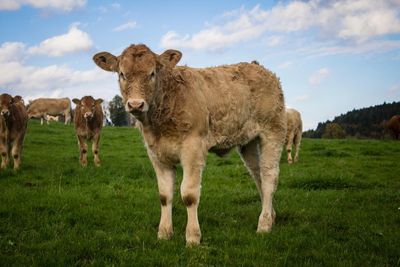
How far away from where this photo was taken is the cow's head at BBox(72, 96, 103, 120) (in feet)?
52.2

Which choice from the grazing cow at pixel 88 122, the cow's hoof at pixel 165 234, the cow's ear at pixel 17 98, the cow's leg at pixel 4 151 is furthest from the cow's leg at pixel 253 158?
the cow's ear at pixel 17 98

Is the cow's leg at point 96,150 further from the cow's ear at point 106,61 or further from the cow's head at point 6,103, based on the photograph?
the cow's ear at point 106,61

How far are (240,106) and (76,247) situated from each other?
3.23m

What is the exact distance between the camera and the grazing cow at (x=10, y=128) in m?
14.2

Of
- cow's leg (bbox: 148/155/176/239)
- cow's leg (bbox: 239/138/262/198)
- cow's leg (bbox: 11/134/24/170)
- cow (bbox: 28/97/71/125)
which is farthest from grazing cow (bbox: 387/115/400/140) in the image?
cow's leg (bbox: 148/155/176/239)

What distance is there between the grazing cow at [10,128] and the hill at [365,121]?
66.7 m

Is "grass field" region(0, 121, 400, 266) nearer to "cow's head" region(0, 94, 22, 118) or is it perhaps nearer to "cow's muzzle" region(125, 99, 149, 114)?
"cow's muzzle" region(125, 99, 149, 114)

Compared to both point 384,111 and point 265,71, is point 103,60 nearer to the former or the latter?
point 265,71

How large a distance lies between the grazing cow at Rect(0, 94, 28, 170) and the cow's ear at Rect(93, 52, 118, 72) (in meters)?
8.75

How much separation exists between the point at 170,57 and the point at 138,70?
0.66 meters

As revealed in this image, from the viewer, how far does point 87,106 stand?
16.1 m

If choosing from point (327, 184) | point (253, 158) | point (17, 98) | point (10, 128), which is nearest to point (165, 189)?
point (253, 158)

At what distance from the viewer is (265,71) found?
7965 mm

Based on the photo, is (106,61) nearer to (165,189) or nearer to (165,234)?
(165,189)
